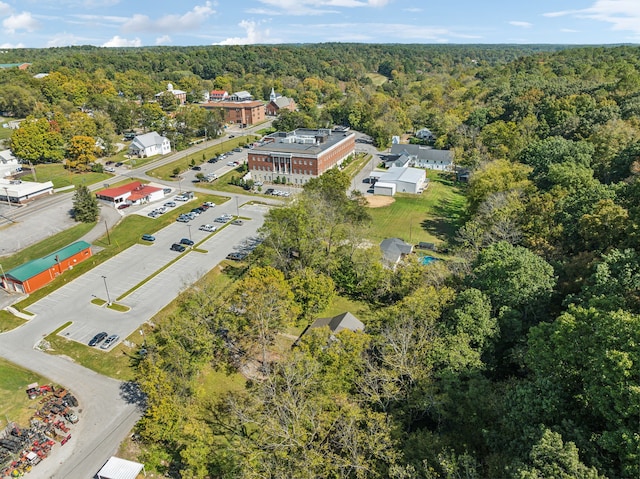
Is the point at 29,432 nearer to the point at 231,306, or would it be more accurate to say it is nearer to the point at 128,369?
the point at 128,369

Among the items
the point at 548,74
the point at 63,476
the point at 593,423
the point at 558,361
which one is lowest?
the point at 63,476

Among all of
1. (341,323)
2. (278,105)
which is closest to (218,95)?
(278,105)

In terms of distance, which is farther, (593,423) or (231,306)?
(231,306)

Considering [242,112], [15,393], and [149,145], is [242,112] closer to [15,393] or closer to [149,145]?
[149,145]

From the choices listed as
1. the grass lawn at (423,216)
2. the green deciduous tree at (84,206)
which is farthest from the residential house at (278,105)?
the green deciduous tree at (84,206)

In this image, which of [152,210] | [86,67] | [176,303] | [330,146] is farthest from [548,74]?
[86,67]

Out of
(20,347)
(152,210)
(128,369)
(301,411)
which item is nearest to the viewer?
(301,411)
